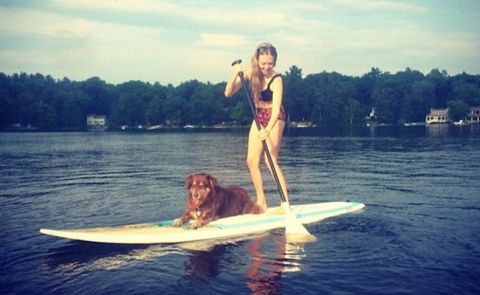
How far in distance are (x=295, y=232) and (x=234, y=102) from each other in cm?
14189

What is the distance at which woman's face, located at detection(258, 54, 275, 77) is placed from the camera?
9.21 m

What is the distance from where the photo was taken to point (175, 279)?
6.07 meters

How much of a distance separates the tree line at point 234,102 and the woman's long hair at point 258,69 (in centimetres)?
12414

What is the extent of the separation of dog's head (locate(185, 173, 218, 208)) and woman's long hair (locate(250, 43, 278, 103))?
7.83ft

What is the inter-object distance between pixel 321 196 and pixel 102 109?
572ft

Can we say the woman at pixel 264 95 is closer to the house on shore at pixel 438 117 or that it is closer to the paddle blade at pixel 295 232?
the paddle blade at pixel 295 232

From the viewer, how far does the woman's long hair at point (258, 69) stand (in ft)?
30.3

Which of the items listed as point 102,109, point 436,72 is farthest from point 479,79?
point 102,109

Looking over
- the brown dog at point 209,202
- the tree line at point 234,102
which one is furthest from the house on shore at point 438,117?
the brown dog at point 209,202

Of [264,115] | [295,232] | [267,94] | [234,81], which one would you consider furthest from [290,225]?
[234,81]

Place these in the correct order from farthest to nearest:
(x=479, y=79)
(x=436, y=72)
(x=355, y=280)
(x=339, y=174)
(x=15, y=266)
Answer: (x=436, y=72) → (x=479, y=79) → (x=339, y=174) → (x=15, y=266) → (x=355, y=280)

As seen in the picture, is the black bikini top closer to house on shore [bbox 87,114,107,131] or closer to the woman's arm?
the woman's arm

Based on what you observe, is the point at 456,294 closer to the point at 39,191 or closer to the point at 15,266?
the point at 15,266

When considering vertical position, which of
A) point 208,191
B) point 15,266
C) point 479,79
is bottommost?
point 15,266
